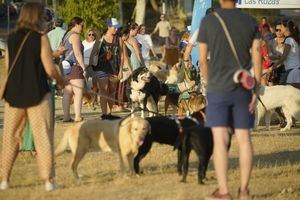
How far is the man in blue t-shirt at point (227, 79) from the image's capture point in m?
6.93

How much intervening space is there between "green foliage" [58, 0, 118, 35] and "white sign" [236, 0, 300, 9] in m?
11.0

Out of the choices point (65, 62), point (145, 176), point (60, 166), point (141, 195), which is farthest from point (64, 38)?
point (141, 195)

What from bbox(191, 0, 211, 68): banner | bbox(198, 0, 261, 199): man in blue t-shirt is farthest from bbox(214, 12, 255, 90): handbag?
bbox(191, 0, 211, 68): banner

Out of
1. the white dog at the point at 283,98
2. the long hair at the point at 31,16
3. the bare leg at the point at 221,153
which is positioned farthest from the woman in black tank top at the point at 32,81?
the white dog at the point at 283,98

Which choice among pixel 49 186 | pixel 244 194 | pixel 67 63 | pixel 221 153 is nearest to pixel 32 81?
pixel 49 186

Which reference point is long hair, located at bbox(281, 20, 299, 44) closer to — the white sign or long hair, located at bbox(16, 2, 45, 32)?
long hair, located at bbox(16, 2, 45, 32)

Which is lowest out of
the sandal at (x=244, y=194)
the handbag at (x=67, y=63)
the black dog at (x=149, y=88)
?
the sandal at (x=244, y=194)

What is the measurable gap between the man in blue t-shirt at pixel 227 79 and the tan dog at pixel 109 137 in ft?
5.33

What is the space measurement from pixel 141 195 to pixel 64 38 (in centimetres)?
555

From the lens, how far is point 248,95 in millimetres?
7020

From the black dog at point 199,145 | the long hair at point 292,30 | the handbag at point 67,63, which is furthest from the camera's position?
the long hair at point 292,30

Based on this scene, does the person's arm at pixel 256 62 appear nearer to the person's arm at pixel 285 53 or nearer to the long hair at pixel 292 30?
the person's arm at pixel 285 53

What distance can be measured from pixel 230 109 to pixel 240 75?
1.16ft

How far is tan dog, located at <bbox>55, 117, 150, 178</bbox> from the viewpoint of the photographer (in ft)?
27.9
